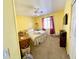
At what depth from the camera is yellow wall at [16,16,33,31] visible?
8977 millimetres

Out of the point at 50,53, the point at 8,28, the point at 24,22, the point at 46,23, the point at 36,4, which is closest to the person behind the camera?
the point at 8,28

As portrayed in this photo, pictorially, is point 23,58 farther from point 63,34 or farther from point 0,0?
point 0,0

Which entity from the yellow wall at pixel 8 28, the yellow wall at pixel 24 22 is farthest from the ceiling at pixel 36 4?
the yellow wall at pixel 8 28

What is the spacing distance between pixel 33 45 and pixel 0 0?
5187mm

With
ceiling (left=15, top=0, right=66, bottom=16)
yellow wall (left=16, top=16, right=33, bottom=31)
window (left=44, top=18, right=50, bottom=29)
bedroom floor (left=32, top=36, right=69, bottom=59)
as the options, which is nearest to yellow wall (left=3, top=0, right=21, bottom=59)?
bedroom floor (left=32, top=36, right=69, bottom=59)

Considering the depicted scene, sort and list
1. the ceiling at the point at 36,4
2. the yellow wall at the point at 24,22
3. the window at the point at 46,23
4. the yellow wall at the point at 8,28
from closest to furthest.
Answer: the yellow wall at the point at 8,28 → the ceiling at the point at 36,4 → the yellow wall at the point at 24,22 → the window at the point at 46,23

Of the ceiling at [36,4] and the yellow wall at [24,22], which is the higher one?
the ceiling at [36,4]

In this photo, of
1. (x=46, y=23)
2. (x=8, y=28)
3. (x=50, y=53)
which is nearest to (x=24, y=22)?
(x=46, y=23)

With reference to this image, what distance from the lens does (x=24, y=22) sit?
9883 millimetres

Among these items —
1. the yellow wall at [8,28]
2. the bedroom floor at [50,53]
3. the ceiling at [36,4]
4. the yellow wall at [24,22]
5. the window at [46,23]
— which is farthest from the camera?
the window at [46,23]

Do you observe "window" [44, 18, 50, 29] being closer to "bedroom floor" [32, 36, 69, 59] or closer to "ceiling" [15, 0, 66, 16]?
"ceiling" [15, 0, 66, 16]

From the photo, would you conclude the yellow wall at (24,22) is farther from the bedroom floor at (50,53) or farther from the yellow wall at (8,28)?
the yellow wall at (8,28)

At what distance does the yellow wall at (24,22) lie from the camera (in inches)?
353

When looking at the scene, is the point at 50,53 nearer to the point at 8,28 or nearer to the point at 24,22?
the point at 8,28
